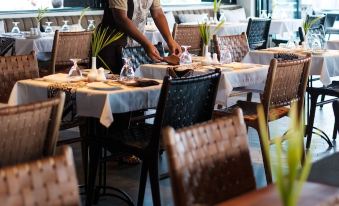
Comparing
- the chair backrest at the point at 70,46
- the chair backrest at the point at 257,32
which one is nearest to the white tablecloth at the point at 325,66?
the chair backrest at the point at 70,46

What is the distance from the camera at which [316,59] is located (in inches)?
213

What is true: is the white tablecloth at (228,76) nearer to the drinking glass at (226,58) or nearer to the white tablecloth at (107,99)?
the drinking glass at (226,58)

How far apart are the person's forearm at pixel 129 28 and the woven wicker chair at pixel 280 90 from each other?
0.89 m

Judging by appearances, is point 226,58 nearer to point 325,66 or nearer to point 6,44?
point 325,66

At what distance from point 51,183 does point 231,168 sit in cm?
72

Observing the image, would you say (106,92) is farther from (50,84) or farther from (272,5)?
(272,5)

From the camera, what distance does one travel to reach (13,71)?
15.1 ft

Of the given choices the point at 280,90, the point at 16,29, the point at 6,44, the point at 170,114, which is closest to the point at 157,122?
the point at 170,114

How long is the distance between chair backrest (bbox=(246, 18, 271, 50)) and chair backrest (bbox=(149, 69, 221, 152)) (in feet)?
14.2

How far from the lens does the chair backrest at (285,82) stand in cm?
416

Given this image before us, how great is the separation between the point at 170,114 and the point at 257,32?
15.5ft

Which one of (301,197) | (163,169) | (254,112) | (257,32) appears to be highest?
(301,197)

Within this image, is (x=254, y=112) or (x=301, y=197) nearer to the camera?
(x=301, y=197)

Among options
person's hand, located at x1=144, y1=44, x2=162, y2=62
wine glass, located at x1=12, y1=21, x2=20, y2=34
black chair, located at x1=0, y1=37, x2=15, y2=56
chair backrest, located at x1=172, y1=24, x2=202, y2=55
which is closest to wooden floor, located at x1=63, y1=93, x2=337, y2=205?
person's hand, located at x1=144, y1=44, x2=162, y2=62
